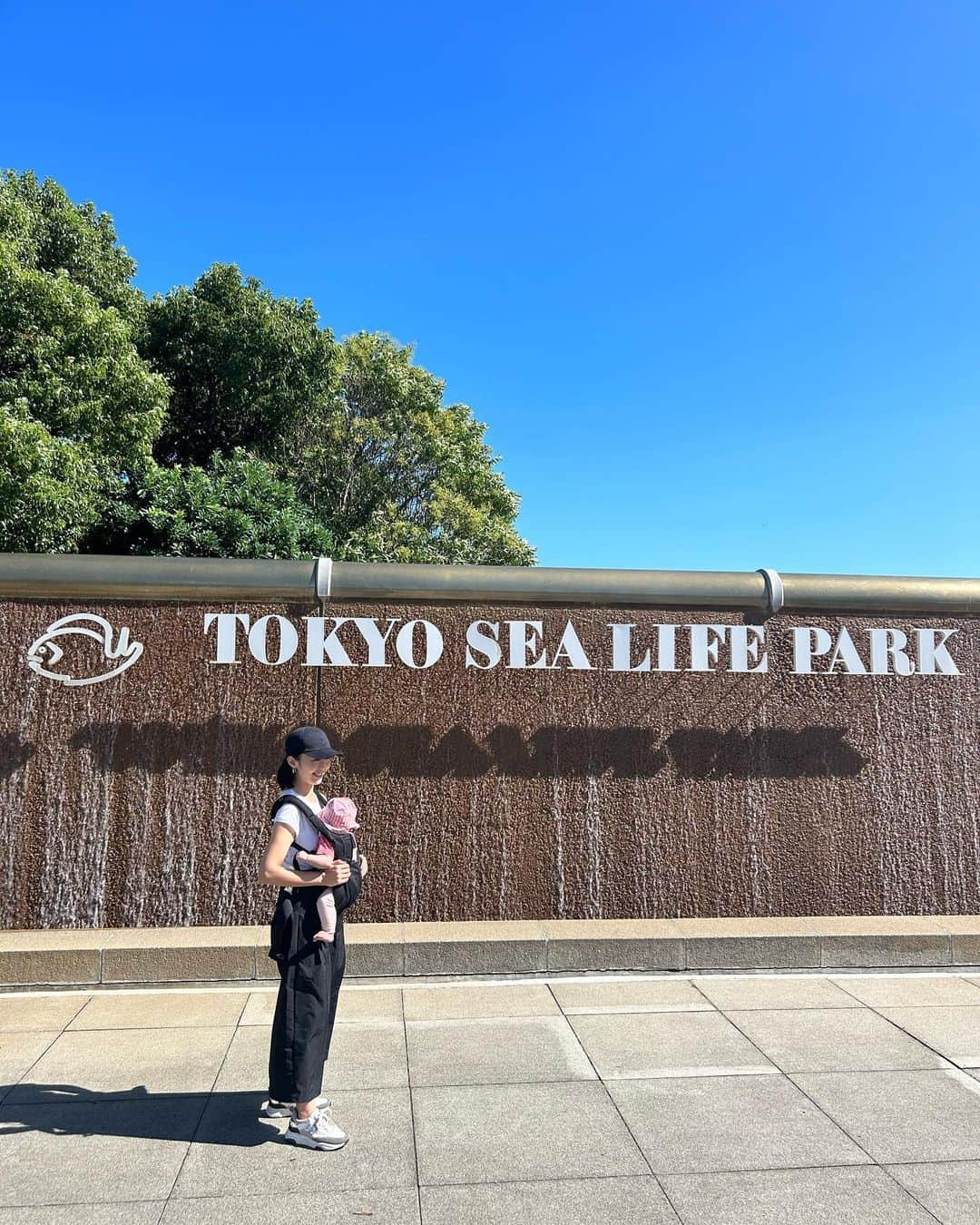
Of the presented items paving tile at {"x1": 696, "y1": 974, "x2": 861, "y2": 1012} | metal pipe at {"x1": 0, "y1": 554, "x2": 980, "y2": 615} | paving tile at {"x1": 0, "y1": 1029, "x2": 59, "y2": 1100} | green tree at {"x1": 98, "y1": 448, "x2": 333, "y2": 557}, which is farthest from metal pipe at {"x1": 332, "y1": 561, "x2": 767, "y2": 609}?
green tree at {"x1": 98, "y1": 448, "x2": 333, "y2": 557}

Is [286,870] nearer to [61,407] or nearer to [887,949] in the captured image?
[887,949]

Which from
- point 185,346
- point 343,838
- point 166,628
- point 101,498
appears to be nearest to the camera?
point 343,838

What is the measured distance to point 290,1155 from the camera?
379 centimetres

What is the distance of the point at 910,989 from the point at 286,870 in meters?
4.36

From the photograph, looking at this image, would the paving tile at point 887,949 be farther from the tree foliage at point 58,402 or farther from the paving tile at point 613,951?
the tree foliage at point 58,402

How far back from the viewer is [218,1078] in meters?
4.52

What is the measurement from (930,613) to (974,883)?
2210 mm

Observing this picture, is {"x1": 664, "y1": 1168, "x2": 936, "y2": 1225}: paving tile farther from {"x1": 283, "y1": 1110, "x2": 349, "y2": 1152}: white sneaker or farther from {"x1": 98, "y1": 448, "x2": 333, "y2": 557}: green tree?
{"x1": 98, "y1": 448, "x2": 333, "y2": 557}: green tree

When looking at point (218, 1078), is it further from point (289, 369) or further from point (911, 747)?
point (289, 369)

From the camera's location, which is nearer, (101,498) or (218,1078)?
(218,1078)

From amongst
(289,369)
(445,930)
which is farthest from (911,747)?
(289,369)

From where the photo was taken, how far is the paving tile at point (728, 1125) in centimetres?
374

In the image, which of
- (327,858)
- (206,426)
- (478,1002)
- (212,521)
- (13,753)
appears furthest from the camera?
(206,426)

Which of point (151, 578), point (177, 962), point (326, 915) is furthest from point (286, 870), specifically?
point (151, 578)
